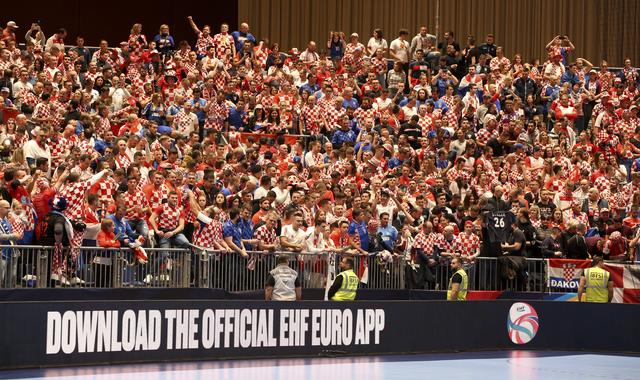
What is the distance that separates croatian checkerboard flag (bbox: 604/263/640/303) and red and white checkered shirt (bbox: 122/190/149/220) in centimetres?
977

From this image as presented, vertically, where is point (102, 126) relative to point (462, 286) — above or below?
above

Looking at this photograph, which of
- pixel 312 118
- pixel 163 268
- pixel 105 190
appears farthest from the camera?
pixel 312 118

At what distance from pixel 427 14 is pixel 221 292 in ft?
86.0

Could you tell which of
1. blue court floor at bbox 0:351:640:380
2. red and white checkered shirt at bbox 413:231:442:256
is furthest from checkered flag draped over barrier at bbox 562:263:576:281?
red and white checkered shirt at bbox 413:231:442:256

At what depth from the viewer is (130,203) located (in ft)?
71.3

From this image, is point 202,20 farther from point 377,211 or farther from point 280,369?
point 280,369

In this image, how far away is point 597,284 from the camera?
993 inches

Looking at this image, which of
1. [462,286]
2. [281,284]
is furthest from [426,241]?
[281,284]

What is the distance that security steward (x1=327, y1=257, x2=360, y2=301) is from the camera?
21.9m

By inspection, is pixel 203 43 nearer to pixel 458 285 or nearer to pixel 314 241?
pixel 314 241

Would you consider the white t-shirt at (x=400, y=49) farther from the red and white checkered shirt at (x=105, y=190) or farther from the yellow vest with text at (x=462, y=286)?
the red and white checkered shirt at (x=105, y=190)

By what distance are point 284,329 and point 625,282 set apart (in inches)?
331

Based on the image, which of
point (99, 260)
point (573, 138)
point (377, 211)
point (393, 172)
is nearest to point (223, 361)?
point (99, 260)

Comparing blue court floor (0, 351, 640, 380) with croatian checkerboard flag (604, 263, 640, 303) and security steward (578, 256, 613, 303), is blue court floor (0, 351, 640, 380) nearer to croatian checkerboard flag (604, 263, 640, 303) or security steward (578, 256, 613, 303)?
security steward (578, 256, 613, 303)
